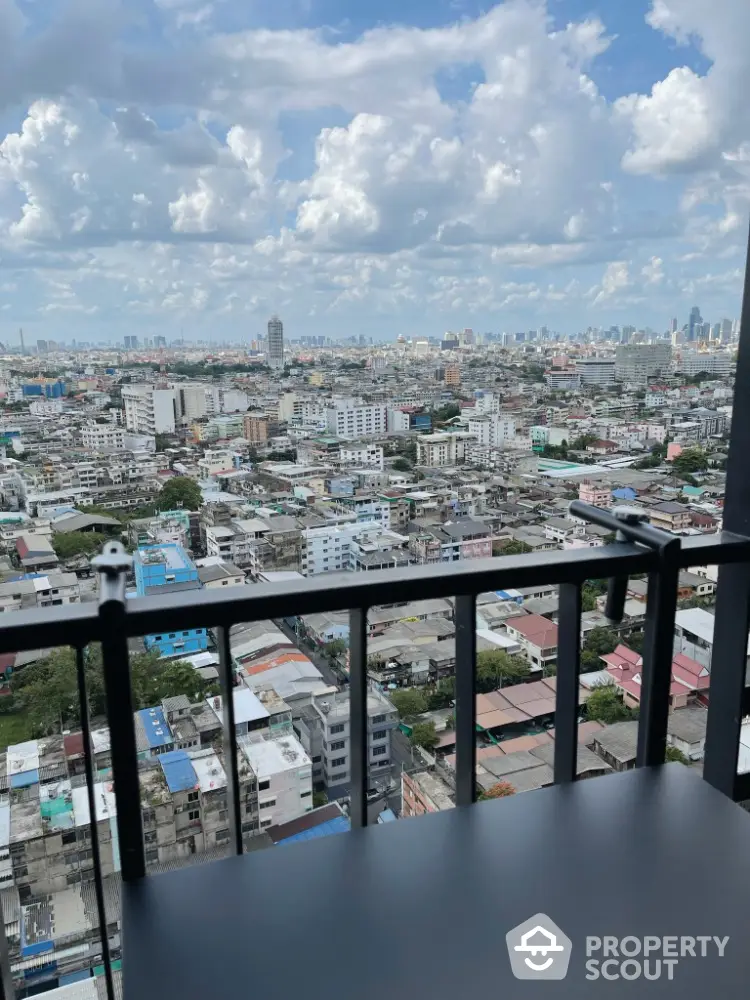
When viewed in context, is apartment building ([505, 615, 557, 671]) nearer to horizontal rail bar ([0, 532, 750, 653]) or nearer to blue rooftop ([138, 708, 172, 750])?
horizontal rail bar ([0, 532, 750, 653])

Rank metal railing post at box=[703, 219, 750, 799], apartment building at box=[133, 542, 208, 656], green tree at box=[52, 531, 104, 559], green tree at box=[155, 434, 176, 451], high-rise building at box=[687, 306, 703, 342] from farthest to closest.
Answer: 1. green tree at box=[155, 434, 176, 451]
2. high-rise building at box=[687, 306, 703, 342]
3. green tree at box=[52, 531, 104, 559]
4. metal railing post at box=[703, 219, 750, 799]
5. apartment building at box=[133, 542, 208, 656]

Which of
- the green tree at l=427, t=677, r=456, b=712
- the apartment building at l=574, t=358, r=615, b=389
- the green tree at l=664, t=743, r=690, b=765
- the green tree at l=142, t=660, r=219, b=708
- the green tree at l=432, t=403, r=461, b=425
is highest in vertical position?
the apartment building at l=574, t=358, r=615, b=389

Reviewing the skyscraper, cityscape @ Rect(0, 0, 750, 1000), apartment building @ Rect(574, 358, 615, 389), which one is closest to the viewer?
cityscape @ Rect(0, 0, 750, 1000)

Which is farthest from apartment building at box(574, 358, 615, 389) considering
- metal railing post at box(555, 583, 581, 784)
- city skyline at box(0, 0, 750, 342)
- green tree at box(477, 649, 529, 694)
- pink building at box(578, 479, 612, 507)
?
metal railing post at box(555, 583, 581, 784)

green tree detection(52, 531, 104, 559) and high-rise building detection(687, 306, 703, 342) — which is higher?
high-rise building detection(687, 306, 703, 342)

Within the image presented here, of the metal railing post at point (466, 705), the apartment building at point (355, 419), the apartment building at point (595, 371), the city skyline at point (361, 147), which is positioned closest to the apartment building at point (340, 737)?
the metal railing post at point (466, 705)

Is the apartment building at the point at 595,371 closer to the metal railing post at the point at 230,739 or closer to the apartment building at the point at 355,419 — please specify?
the apartment building at the point at 355,419
